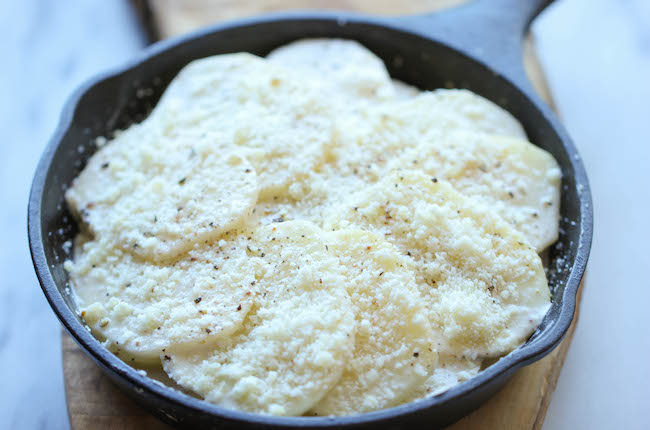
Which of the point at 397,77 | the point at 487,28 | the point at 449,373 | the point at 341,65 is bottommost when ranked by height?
the point at 449,373

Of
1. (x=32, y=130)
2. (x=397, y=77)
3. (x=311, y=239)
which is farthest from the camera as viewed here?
(x=32, y=130)

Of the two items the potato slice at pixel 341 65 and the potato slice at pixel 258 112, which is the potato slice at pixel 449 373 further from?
the potato slice at pixel 341 65

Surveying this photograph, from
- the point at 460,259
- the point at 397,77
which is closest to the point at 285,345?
the point at 460,259

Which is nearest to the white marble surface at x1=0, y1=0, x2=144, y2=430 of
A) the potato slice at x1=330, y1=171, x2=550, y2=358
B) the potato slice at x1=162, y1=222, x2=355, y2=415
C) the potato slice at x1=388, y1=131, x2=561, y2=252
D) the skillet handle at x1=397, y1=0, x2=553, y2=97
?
the potato slice at x1=162, y1=222, x2=355, y2=415

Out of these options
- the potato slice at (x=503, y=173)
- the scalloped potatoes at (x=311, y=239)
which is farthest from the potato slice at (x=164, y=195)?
the potato slice at (x=503, y=173)

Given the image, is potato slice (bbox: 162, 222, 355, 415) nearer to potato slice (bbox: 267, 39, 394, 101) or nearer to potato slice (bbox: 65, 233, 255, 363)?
potato slice (bbox: 65, 233, 255, 363)

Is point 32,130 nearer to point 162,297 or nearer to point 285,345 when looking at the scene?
point 162,297

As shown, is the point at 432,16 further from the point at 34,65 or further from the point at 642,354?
the point at 34,65
